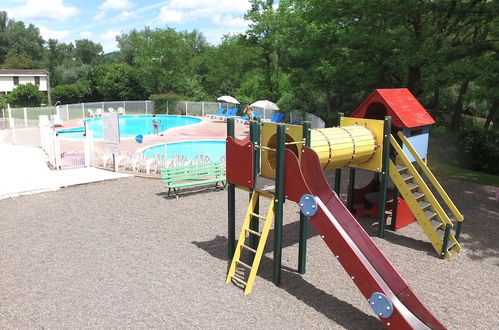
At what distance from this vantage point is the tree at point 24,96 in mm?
39875

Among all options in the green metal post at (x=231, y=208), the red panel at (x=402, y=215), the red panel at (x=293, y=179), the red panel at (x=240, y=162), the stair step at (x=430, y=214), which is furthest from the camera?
the red panel at (x=402, y=215)

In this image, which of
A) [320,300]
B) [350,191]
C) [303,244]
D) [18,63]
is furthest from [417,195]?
[18,63]

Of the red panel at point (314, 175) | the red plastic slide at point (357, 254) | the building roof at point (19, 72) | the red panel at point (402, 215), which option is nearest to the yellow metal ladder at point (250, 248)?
the red plastic slide at point (357, 254)

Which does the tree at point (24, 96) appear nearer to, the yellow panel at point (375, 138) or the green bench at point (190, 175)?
the green bench at point (190, 175)

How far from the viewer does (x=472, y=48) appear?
12.3 meters

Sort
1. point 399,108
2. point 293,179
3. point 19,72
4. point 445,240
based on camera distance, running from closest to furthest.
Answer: point 293,179
point 445,240
point 399,108
point 19,72

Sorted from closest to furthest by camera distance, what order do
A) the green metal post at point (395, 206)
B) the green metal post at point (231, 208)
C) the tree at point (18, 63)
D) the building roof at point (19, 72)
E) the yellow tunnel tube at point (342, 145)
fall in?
the yellow tunnel tube at point (342, 145) → the green metal post at point (231, 208) → the green metal post at point (395, 206) → the building roof at point (19, 72) → the tree at point (18, 63)

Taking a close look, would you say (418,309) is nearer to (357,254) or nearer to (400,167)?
(357,254)

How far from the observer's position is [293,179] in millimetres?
6734

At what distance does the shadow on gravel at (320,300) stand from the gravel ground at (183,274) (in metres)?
0.02

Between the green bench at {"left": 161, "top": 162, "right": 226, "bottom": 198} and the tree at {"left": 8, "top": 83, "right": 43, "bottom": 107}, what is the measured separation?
1336 inches

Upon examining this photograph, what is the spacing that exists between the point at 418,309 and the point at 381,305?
0.55 m

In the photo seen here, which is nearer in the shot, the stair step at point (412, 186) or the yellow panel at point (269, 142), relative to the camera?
the yellow panel at point (269, 142)

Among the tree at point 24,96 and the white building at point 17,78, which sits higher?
the white building at point 17,78
